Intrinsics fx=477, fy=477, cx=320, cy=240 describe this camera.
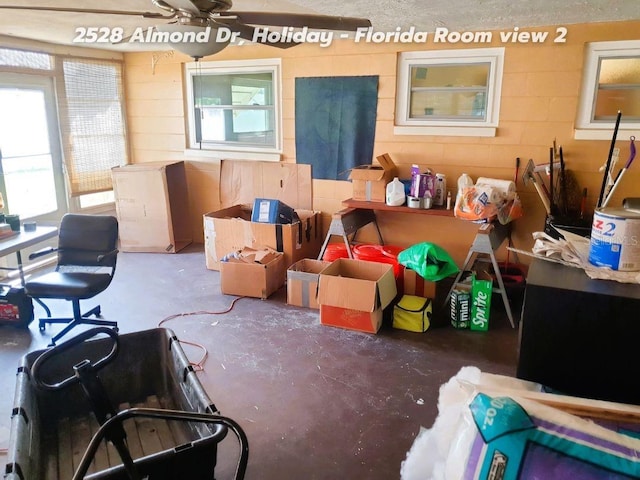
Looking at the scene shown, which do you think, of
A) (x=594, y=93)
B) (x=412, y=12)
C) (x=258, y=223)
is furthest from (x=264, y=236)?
(x=594, y=93)

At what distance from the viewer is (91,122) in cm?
543

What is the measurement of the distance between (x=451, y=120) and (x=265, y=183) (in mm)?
2075

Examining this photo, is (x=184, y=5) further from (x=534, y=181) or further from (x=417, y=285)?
(x=534, y=181)

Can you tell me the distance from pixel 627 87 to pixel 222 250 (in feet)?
12.3

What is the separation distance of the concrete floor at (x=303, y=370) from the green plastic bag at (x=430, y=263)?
1.29 feet

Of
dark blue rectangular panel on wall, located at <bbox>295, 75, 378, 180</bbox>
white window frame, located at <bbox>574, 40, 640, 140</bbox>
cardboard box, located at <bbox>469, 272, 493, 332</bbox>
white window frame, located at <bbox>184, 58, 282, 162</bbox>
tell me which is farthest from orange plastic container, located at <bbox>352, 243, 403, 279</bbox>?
white window frame, located at <bbox>574, 40, 640, 140</bbox>

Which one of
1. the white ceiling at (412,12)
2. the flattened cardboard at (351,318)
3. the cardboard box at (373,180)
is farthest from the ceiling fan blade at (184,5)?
the cardboard box at (373,180)

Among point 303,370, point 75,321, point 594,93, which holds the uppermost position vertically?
point 594,93

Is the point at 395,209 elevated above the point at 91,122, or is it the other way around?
the point at 91,122

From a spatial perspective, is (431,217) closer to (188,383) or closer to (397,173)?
(397,173)

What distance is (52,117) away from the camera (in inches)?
198

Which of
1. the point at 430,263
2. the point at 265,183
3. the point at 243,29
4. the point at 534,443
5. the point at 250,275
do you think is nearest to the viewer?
the point at 534,443

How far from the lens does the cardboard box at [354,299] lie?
338 centimetres

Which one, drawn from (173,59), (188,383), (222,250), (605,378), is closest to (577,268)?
(605,378)
